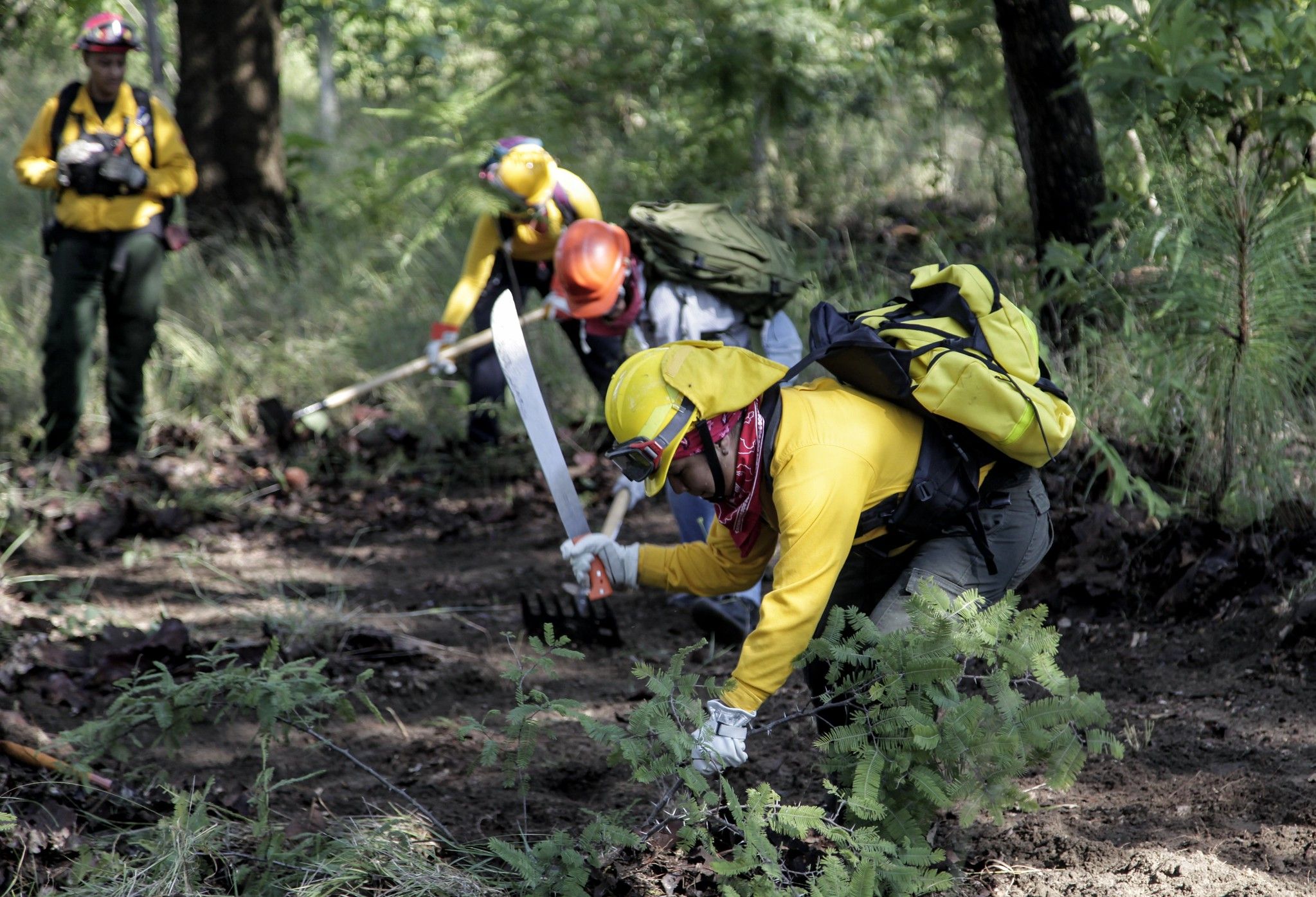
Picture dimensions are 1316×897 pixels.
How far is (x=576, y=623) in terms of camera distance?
445cm

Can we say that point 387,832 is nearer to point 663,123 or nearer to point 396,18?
point 663,123

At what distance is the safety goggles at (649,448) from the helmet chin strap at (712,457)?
53 mm

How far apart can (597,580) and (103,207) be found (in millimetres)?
4411

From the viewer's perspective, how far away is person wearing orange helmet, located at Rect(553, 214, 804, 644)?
4312 mm

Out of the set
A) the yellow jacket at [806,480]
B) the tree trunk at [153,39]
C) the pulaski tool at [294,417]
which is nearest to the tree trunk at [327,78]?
the tree trunk at [153,39]

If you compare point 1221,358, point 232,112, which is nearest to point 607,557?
point 1221,358

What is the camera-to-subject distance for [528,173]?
5.21 metres

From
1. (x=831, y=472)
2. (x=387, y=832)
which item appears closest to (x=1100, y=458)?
(x=831, y=472)

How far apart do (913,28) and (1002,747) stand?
591 centimetres

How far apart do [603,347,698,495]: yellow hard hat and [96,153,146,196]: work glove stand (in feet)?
15.1

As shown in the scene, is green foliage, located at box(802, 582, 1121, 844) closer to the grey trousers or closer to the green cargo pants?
the grey trousers

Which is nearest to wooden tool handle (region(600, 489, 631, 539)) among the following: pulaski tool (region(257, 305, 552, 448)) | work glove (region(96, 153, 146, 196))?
pulaski tool (region(257, 305, 552, 448))

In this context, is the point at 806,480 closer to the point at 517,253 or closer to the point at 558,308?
the point at 558,308

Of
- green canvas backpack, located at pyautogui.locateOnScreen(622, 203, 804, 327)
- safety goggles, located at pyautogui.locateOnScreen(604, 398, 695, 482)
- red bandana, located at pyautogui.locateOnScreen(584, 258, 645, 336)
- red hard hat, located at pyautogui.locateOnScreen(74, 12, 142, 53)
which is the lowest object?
red bandana, located at pyautogui.locateOnScreen(584, 258, 645, 336)
